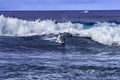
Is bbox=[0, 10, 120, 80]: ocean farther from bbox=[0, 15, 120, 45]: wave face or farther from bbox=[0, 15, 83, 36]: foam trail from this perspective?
bbox=[0, 15, 83, 36]: foam trail

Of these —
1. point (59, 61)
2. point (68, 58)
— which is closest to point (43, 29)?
point (68, 58)

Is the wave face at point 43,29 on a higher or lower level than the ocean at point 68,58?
lower

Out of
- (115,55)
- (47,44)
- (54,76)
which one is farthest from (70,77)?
(47,44)

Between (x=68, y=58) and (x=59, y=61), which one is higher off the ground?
(x=59, y=61)

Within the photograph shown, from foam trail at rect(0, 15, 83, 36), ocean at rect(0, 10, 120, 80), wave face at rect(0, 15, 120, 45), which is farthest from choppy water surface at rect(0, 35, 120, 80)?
foam trail at rect(0, 15, 83, 36)

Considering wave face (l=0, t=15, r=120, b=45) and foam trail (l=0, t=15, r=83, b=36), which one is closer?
wave face (l=0, t=15, r=120, b=45)

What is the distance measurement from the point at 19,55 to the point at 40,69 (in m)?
6.29

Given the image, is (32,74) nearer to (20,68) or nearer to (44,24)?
(20,68)

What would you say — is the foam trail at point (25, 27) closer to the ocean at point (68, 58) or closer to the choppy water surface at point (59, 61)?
the ocean at point (68, 58)

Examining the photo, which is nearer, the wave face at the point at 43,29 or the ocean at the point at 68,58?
the ocean at the point at 68,58

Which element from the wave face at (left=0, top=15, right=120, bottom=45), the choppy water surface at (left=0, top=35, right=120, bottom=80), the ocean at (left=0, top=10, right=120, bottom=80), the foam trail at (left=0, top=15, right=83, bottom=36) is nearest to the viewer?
the choppy water surface at (left=0, top=35, right=120, bottom=80)

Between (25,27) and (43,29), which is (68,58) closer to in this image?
(43,29)

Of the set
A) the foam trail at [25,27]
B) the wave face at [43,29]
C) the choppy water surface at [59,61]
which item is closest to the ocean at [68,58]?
the choppy water surface at [59,61]

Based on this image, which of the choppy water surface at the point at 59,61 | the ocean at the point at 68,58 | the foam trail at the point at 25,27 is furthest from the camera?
the foam trail at the point at 25,27
